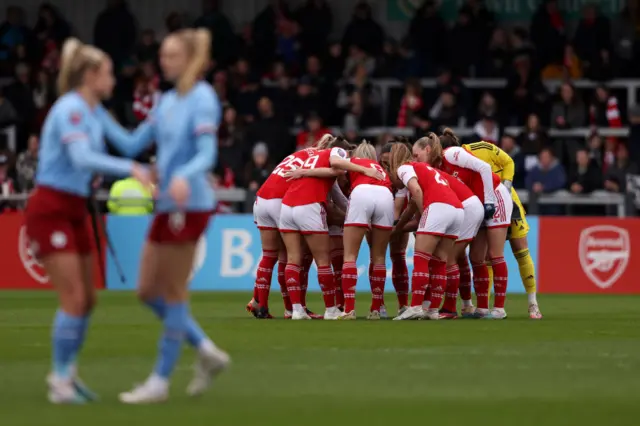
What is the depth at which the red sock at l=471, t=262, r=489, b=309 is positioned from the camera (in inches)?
688

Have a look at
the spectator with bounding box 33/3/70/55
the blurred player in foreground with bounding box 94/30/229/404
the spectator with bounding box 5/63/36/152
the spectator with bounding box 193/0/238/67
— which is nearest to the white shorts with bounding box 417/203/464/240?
the blurred player in foreground with bounding box 94/30/229/404

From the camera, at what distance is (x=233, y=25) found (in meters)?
32.3

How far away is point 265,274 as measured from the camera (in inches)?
680

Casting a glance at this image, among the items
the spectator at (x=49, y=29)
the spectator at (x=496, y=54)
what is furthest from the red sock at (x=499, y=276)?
the spectator at (x=49, y=29)

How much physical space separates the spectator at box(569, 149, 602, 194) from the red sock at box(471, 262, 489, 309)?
27.9 feet

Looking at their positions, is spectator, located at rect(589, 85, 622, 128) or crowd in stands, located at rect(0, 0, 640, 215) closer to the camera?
crowd in stands, located at rect(0, 0, 640, 215)

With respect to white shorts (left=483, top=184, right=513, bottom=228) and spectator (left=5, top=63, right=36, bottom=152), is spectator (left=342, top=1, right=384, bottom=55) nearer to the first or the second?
spectator (left=5, top=63, right=36, bottom=152)

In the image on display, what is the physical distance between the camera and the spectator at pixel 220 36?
99.3 feet

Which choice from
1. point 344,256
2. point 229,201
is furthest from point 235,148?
point 344,256

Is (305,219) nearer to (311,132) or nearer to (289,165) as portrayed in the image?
(289,165)

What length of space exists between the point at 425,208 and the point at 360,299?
5.84 metres

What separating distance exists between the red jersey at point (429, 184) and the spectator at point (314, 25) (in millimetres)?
13708

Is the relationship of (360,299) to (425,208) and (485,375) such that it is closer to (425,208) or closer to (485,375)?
(425,208)

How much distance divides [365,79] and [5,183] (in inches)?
278
